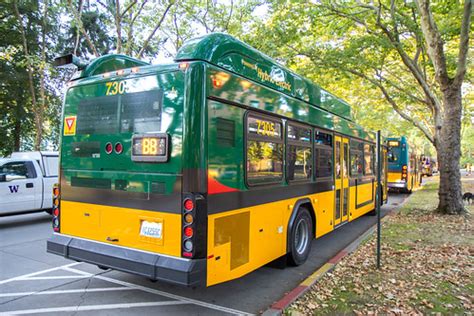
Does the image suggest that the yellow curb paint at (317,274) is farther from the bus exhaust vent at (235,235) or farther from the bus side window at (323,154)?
the bus side window at (323,154)

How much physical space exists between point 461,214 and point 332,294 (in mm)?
7912

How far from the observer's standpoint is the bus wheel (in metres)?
5.65

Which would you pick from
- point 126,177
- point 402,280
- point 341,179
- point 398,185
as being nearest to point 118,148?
point 126,177

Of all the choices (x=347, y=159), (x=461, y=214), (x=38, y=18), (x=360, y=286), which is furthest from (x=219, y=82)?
(x=38, y=18)

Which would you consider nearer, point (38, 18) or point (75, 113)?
point (75, 113)

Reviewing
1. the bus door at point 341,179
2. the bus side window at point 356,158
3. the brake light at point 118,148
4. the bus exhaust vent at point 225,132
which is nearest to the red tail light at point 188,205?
the bus exhaust vent at point 225,132

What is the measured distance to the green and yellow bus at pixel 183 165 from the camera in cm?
362

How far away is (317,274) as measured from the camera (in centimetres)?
525

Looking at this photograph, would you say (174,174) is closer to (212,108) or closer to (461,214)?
(212,108)

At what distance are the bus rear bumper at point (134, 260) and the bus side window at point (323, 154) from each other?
12.3ft

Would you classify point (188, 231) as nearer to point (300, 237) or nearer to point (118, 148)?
point (118, 148)

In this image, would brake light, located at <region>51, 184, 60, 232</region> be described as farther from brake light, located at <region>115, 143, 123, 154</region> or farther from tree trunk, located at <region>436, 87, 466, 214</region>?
tree trunk, located at <region>436, 87, 466, 214</region>

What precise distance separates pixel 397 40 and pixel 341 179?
6.46 m

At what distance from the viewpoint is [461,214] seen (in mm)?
10125
